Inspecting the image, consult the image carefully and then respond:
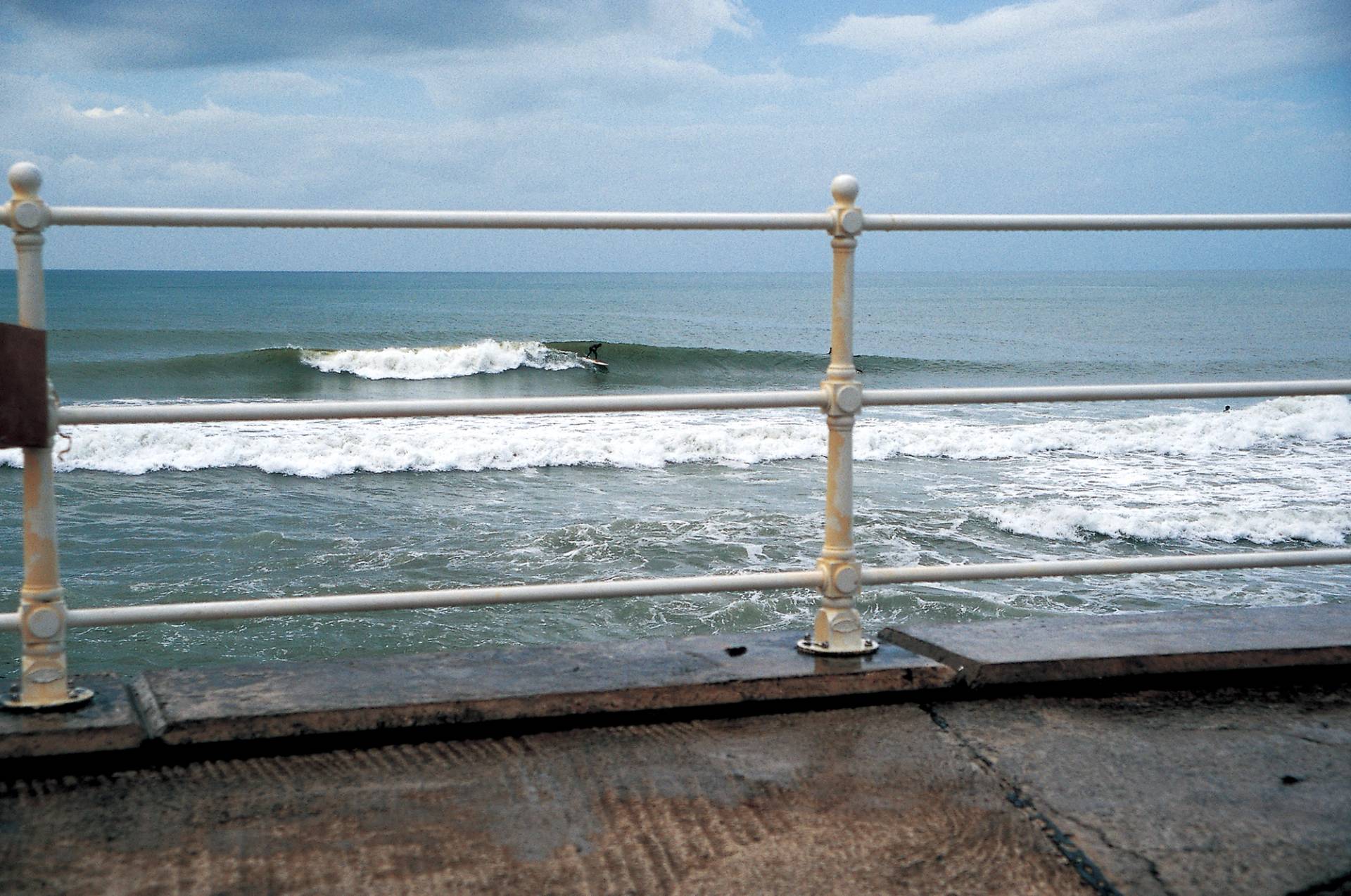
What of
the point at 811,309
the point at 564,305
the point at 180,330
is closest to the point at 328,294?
the point at 564,305

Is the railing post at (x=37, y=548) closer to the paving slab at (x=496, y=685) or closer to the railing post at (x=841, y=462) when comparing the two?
the paving slab at (x=496, y=685)

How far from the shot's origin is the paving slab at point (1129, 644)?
7.54ft

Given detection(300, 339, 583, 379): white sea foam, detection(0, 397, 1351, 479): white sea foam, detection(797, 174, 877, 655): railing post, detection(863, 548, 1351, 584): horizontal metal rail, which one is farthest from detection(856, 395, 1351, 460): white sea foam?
detection(300, 339, 583, 379): white sea foam

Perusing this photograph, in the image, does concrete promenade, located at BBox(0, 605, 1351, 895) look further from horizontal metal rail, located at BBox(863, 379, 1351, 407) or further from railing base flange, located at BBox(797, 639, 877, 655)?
horizontal metal rail, located at BBox(863, 379, 1351, 407)

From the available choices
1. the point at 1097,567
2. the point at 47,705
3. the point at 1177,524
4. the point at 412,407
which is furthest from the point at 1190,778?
the point at 1177,524

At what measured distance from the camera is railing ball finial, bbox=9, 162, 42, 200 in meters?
1.98

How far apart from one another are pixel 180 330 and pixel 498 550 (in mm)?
28885

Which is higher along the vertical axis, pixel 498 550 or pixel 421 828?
pixel 421 828

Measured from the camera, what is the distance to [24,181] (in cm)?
198

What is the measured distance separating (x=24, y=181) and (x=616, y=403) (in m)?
1.10

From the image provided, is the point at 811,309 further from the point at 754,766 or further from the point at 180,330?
the point at 754,766

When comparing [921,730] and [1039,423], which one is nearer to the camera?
[921,730]

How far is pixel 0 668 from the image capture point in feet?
17.0

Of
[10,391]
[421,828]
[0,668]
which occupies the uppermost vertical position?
[10,391]
